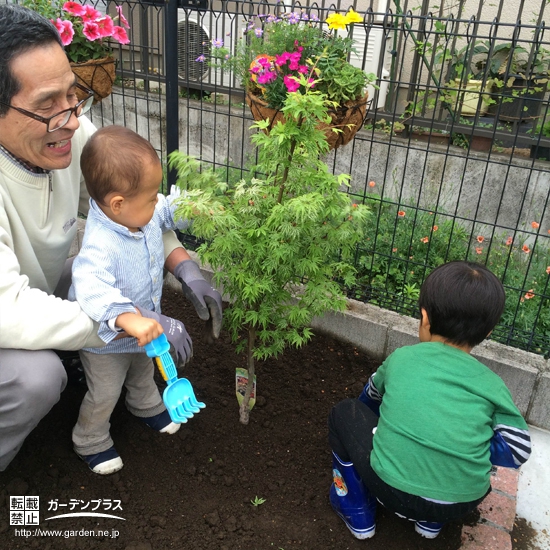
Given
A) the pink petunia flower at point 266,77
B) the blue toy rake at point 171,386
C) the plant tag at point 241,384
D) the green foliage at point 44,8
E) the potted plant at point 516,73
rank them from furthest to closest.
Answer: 1. the potted plant at point 516,73
2. the green foliage at point 44,8
3. the plant tag at point 241,384
4. the pink petunia flower at point 266,77
5. the blue toy rake at point 171,386

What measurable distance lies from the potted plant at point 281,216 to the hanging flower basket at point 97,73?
1.37 m

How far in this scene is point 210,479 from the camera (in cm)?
225

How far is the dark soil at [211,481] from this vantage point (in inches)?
79.8

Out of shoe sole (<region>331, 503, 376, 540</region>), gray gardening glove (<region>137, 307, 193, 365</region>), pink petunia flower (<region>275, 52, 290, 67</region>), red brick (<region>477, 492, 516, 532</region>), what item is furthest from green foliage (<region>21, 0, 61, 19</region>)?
red brick (<region>477, 492, 516, 532</region>)

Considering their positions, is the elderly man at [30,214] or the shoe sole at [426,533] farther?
the shoe sole at [426,533]

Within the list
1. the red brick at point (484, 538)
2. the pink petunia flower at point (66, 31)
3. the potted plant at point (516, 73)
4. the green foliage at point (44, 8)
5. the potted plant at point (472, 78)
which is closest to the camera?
the red brick at point (484, 538)

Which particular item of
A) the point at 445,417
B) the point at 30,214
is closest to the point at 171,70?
the point at 30,214

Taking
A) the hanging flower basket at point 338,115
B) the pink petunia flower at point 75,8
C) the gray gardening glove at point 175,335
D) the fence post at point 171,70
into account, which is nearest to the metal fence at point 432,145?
the fence post at point 171,70

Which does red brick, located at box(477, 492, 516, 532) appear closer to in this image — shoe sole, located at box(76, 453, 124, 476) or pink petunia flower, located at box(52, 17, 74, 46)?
shoe sole, located at box(76, 453, 124, 476)

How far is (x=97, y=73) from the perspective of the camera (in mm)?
3111

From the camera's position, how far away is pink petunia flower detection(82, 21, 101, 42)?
2.96 meters

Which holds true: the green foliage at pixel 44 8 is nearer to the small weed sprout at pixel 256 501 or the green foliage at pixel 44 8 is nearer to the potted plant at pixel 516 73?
the small weed sprout at pixel 256 501

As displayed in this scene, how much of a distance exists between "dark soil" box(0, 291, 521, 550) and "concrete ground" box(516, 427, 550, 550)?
0.29m

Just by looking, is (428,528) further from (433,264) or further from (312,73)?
(312,73)
